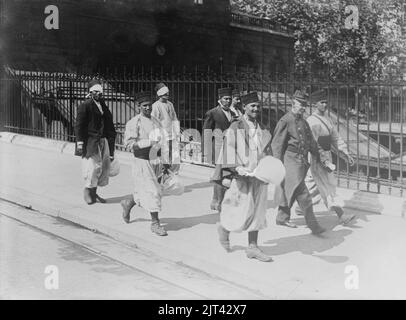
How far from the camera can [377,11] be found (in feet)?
101

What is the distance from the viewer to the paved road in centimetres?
506

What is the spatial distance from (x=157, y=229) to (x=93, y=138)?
8.15 ft

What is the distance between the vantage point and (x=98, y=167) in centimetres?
905

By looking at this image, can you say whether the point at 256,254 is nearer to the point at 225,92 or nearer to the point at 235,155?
A: the point at 235,155

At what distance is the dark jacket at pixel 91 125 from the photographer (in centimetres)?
886

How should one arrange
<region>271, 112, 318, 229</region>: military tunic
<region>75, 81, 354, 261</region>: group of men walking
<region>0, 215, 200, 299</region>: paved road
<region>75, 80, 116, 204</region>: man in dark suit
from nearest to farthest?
<region>0, 215, 200, 299</region>: paved road
<region>75, 81, 354, 261</region>: group of men walking
<region>271, 112, 318, 229</region>: military tunic
<region>75, 80, 116, 204</region>: man in dark suit

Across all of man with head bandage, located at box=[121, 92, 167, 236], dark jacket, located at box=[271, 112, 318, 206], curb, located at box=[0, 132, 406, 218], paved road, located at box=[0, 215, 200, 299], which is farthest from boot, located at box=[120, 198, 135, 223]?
curb, located at box=[0, 132, 406, 218]

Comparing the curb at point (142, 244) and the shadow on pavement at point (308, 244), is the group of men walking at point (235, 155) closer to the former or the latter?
the shadow on pavement at point (308, 244)

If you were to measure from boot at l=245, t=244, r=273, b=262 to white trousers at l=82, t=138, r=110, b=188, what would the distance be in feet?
11.6

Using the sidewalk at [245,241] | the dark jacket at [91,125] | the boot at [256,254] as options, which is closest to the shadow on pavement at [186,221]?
the sidewalk at [245,241]

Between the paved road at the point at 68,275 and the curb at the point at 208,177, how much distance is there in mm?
4005

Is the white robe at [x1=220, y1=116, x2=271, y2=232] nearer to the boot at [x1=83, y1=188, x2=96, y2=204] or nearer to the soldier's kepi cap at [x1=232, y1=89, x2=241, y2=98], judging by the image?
the soldier's kepi cap at [x1=232, y1=89, x2=241, y2=98]

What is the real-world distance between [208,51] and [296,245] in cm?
2981
